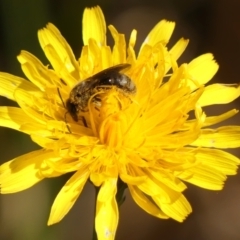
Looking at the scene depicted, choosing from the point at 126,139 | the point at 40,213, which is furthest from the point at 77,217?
the point at 126,139

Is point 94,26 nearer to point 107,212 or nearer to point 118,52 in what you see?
point 118,52

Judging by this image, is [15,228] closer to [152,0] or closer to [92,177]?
[92,177]

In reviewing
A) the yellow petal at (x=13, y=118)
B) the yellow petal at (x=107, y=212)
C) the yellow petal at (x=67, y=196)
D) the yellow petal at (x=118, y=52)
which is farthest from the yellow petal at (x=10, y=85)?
the yellow petal at (x=107, y=212)

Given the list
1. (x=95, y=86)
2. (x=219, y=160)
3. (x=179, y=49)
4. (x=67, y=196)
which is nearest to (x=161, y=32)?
(x=179, y=49)

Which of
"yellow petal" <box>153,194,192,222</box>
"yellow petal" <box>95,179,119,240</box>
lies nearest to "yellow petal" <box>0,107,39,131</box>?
"yellow petal" <box>95,179,119,240</box>

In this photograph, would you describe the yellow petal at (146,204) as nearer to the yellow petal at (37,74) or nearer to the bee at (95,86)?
the bee at (95,86)

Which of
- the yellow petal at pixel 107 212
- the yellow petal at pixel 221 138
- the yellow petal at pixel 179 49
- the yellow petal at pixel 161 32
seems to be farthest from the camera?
the yellow petal at pixel 161 32

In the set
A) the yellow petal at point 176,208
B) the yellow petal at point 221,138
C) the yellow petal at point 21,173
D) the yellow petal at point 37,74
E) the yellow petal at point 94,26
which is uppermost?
the yellow petal at point 94,26
